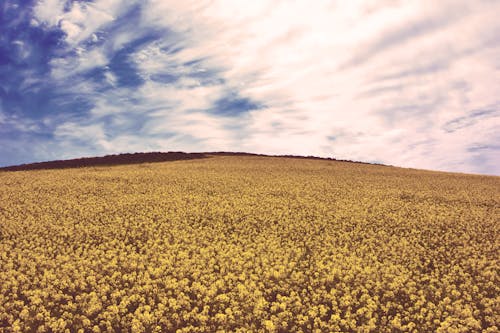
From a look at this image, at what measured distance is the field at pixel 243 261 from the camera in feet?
30.9

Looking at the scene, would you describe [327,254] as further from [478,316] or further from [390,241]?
[478,316]

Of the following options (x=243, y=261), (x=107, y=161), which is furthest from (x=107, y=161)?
(x=243, y=261)

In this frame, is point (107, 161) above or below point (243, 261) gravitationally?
above

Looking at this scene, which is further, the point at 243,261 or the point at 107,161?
the point at 107,161

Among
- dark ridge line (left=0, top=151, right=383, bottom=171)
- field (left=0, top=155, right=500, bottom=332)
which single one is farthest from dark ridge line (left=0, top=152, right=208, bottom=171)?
field (left=0, top=155, right=500, bottom=332)

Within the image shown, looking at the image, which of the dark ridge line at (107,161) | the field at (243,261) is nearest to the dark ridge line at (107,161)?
the dark ridge line at (107,161)

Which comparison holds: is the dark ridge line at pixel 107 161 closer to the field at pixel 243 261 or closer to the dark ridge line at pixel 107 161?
the dark ridge line at pixel 107 161

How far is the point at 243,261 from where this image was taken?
1262 cm

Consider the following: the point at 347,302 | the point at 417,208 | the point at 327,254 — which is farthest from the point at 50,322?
the point at 417,208

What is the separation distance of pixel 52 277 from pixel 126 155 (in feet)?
141

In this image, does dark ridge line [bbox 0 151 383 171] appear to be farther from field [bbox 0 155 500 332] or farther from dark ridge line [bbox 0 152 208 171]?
field [bbox 0 155 500 332]

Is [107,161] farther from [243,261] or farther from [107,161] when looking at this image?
[243,261]

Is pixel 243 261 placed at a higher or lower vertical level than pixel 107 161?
lower

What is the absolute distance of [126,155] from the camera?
52.1 metres
